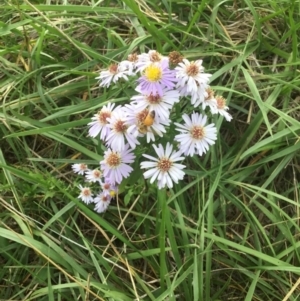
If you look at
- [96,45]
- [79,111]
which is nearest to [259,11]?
[96,45]

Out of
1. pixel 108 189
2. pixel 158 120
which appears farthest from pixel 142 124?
pixel 108 189

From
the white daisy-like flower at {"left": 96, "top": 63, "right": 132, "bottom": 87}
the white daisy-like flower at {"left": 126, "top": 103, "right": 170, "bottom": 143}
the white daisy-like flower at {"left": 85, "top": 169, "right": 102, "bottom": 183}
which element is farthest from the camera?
the white daisy-like flower at {"left": 85, "top": 169, "right": 102, "bottom": 183}

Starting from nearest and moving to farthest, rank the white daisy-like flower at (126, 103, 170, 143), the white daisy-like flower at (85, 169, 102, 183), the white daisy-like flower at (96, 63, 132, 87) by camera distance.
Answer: the white daisy-like flower at (126, 103, 170, 143) → the white daisy-like flower at (96, 63, 132, 87) → the white daisy-like flower at (85, 169, 102, 183)

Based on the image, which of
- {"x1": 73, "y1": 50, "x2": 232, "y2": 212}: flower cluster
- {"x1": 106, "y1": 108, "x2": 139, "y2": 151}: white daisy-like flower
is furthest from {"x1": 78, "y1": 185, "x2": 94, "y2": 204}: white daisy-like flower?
Result: {"x1": 106, "y1": 108, "x2": 139, "y2": 151}: white daisy-like flower

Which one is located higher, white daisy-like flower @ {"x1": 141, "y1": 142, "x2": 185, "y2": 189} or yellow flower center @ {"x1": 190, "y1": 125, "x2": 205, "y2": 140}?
yellow flower center @ {"x1": 190, "y1": 125, "x2": 205, "y2": 140}

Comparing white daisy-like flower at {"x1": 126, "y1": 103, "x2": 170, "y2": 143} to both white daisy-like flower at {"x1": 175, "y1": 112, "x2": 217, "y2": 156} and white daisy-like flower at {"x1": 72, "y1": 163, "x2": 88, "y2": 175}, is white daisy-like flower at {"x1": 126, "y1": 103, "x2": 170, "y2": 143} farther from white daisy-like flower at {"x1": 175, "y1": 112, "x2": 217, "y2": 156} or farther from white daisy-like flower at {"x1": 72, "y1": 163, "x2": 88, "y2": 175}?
white daisy-like flower at {"x1": 72, "y1": 163, "x2": 88, "y2": 175}

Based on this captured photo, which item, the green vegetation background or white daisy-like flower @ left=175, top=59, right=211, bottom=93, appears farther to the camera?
the green vegetation background

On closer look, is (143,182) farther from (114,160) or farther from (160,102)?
(160,102)
